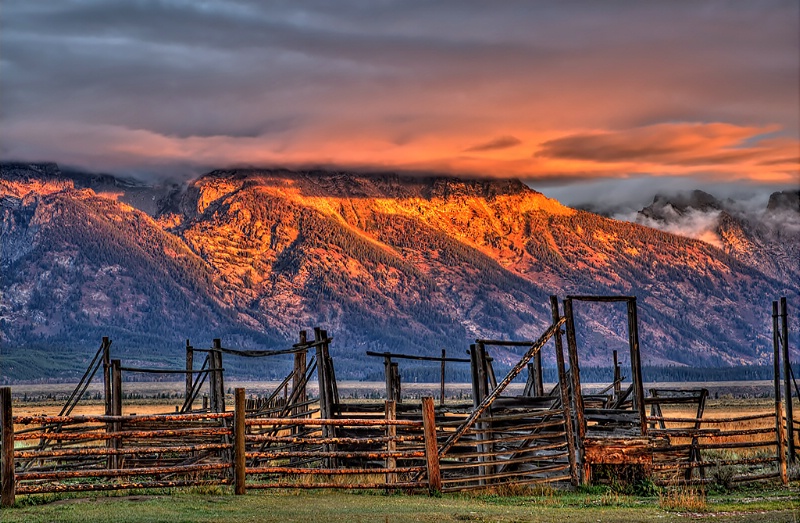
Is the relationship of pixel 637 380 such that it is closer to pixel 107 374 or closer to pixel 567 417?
pixel 567 417

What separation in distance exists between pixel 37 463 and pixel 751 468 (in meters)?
19.3

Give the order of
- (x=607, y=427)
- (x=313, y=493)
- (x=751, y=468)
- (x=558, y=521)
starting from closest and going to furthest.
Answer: (x=558, y=521)
(x=313, y=493)
(x=607, y=427)
(x=751, y=468)

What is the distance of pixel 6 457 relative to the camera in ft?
59.7

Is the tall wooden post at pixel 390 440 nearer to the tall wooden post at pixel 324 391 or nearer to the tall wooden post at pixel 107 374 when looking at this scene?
the tall wooden post at pixel 324 391

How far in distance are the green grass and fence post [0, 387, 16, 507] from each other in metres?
0.30

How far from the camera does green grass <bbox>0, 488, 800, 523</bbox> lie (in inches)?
670

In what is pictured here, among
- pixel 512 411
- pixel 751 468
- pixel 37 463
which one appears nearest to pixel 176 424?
pixel 37 463

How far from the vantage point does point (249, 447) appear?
97.2 ft

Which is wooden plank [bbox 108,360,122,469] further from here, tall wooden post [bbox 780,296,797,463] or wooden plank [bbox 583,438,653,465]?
tall wooden post [bbox 780,296,797,463]

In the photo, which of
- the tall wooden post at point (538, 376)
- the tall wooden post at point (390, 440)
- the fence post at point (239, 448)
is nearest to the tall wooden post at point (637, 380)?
the tall wooden post at point (538, 376)

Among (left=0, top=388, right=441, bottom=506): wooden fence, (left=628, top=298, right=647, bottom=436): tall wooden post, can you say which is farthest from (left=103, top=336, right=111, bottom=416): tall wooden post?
(left=628, top=298, right=647, bottom=436): tall wooden post

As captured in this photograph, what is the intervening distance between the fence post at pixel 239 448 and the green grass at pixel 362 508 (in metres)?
0.22

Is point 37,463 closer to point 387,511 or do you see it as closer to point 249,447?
point 249,447

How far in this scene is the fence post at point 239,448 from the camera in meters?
19.8
